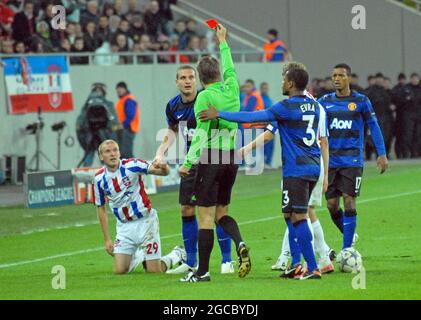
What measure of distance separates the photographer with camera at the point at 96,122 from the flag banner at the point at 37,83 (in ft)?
1.87

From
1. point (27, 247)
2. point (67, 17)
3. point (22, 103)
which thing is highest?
point (67, 17)

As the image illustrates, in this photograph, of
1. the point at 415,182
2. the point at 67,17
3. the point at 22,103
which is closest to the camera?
the point at 415,182

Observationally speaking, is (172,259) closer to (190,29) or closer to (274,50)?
(190,29)

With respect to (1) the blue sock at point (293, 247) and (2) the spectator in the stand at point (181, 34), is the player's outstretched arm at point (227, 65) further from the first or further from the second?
(2) the spectator in the stand at point (181, 34)

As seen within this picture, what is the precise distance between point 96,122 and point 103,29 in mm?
2953

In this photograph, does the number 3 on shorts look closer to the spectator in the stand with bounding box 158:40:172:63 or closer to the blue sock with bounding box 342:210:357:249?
the blue sock with bounding box 342:210:357:249

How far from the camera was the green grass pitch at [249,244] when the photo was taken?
11.7 meters

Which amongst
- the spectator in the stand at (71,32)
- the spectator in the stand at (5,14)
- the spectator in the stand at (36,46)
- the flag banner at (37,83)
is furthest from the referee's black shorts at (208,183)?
the spectator in the stand at (71,32)

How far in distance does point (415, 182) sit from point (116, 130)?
23.8 ft

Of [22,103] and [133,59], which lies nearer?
[22,103]

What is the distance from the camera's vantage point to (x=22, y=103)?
28109 mm

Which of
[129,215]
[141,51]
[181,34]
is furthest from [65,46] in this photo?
[129,215]
